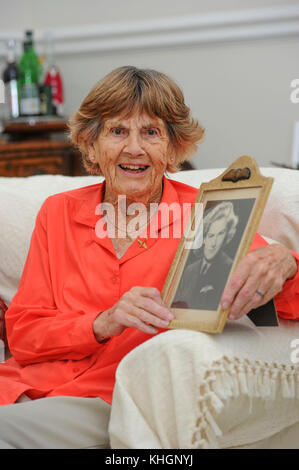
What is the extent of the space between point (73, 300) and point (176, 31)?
6.03 feet

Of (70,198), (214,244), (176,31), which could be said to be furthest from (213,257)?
(176,31)

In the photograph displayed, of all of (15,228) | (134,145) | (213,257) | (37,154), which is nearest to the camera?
(213,257)

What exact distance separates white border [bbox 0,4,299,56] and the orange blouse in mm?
1434

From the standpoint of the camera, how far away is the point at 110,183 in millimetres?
1492

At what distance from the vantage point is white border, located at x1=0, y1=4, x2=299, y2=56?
264 cm

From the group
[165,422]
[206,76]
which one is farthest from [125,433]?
[206,76]

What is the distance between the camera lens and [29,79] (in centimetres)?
313

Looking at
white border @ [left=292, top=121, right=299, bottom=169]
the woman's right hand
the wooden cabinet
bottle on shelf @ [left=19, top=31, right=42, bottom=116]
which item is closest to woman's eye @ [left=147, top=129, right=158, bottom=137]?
the woman's right hand

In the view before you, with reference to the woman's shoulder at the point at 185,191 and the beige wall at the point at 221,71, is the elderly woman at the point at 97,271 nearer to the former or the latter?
the woman's shoulder at the point at 185,191

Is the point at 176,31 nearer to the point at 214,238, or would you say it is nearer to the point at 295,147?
the point at 295,147

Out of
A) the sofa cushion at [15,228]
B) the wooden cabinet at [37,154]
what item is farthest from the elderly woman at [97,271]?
the wooden cabinet at [37,154]

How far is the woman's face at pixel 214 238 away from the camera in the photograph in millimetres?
1179

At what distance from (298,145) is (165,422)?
1.89 m
